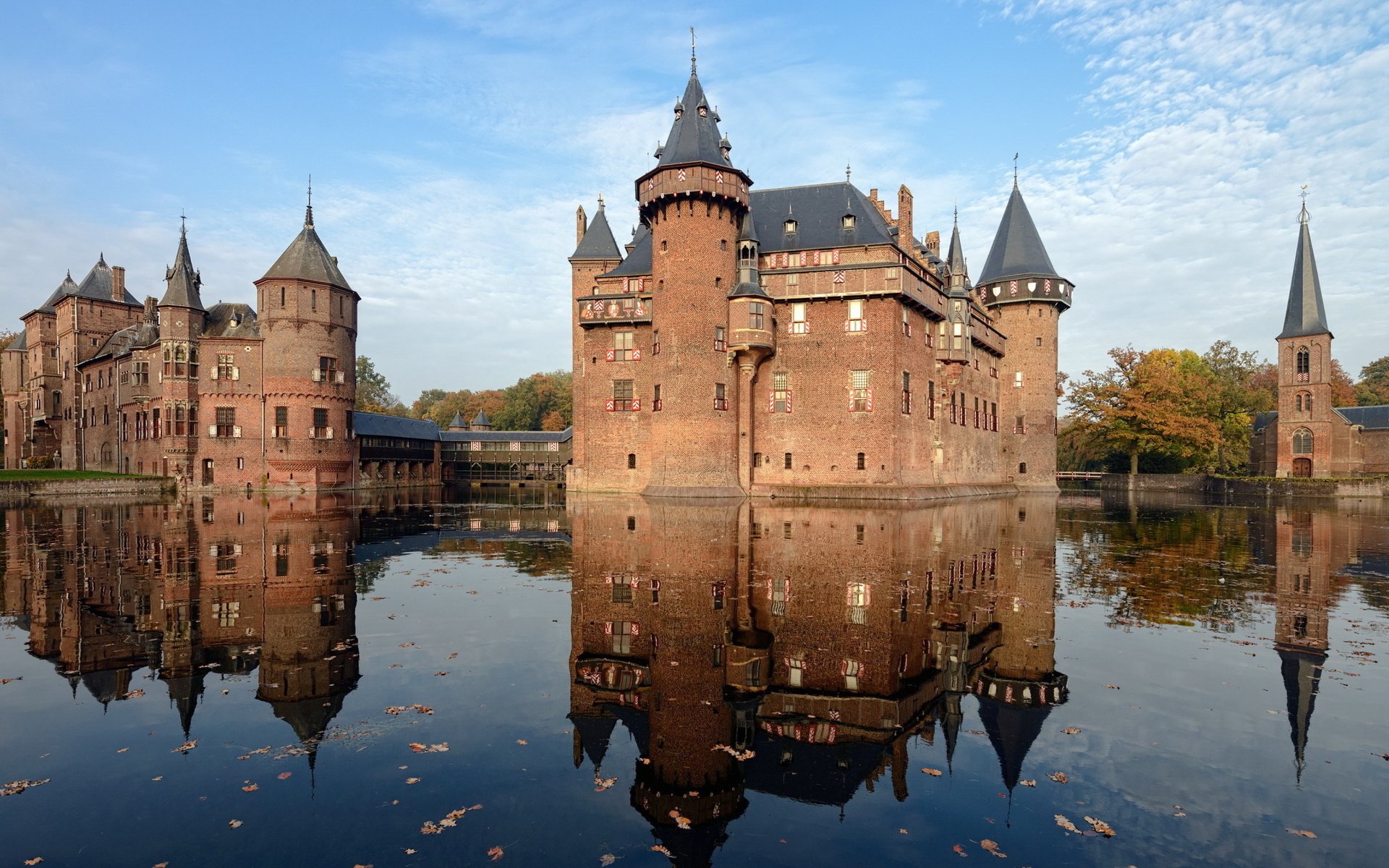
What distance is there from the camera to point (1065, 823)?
16.2 ft

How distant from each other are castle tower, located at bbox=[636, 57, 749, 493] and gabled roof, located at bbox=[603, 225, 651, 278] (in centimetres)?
405

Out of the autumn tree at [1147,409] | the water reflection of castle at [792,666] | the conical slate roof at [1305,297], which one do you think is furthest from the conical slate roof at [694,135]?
the conical slate roof at [1305,297]

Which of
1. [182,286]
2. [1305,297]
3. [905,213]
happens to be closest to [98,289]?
[182,286]

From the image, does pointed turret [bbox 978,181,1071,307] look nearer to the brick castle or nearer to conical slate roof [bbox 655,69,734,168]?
the brick castle

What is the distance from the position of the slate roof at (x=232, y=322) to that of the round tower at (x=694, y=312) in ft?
95.0

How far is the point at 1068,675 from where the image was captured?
321 inches

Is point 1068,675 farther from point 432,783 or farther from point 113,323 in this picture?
point 113,323

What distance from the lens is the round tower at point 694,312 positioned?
35406mm

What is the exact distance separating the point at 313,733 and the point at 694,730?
3.24 metres

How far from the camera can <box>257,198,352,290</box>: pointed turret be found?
46.8 meters

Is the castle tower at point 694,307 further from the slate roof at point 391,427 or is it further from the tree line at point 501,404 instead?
the tree line at point 501,404

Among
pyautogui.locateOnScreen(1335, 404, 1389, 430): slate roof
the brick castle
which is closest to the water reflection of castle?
the brick castle

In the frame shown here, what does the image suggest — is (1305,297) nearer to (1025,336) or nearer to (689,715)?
(1025,336)

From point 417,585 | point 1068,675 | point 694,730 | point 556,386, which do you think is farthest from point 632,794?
point 556,386
